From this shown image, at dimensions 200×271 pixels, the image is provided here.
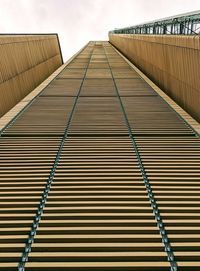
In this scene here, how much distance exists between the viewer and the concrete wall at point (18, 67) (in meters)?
14.5

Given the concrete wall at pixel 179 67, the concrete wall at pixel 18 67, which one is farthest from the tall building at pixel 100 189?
the concrete wall at pixel 18 67

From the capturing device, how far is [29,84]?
758 inches

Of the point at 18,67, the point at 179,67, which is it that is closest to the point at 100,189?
the point at 179,67

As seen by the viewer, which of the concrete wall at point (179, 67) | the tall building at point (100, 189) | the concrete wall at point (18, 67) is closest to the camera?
the tall building at point (100, 189)

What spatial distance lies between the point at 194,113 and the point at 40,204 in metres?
6.19

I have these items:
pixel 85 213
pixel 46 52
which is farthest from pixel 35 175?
pixel 46 52

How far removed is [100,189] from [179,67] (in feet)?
21.4

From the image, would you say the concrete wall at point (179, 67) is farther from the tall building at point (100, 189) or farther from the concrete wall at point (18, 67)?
the concrete wall at point (18, 67)

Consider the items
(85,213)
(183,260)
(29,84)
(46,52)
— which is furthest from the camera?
(46,52)

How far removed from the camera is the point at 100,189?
21.3ft

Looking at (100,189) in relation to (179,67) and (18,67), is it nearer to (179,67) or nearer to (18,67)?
(179,67)

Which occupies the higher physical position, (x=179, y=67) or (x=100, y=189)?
(x=179, y=67)

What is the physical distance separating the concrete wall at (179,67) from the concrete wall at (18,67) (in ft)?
20.3

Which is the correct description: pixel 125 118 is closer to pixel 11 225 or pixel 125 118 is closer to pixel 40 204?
pixel 40 204
